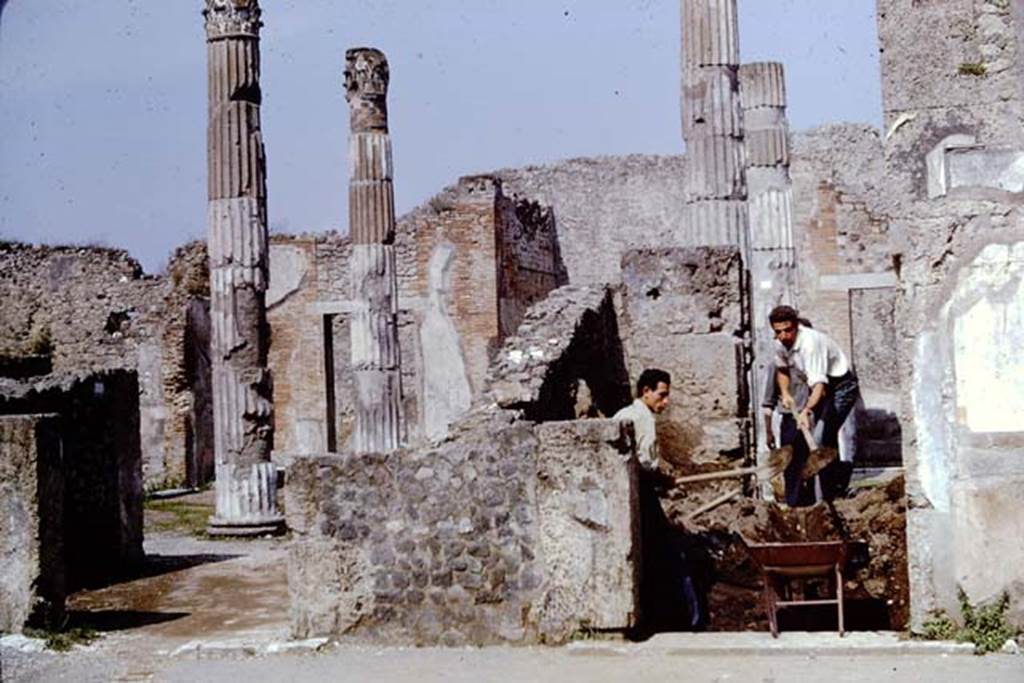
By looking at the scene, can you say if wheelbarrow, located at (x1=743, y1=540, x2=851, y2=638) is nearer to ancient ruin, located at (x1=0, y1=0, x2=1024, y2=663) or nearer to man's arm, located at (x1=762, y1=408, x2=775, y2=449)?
ancient ruin, located at (x1=0, y1=0, x2=1024, y2=663)

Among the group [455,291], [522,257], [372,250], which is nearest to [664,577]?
[372,250]

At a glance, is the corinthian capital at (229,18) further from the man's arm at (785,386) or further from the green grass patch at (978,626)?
the green grass patch at (978,626)

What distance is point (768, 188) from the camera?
17109mm

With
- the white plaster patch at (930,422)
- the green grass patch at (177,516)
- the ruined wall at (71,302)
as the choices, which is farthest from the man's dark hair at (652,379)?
the ruined wall at (71,302)

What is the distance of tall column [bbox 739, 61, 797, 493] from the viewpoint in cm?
1680

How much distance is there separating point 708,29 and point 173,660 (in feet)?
28.5

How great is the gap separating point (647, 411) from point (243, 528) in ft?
20.9

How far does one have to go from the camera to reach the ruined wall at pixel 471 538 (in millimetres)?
6746

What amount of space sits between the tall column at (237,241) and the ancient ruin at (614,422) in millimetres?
28

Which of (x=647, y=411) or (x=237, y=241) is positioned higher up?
(x=237, y=241)

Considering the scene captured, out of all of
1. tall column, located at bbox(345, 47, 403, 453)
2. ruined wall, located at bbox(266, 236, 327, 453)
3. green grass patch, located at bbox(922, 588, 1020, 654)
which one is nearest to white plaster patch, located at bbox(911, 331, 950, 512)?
green grass patch, located at bbox(922, 588, 1020, 654)

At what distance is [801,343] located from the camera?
919 centimetres

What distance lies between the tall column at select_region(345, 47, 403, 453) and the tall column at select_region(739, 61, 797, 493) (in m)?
4.16

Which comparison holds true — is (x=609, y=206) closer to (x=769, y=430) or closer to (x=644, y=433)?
(x=769, y=430)
